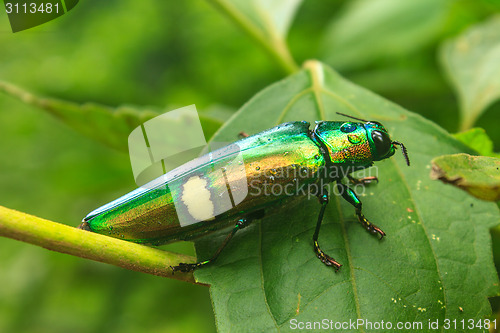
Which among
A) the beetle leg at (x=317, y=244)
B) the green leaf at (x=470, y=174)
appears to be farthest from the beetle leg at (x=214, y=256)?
the green leaf at (x=470, y=174)

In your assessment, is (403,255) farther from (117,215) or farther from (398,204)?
(117,215)

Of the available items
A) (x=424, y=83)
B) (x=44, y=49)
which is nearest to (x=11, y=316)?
(x=44, y=49)

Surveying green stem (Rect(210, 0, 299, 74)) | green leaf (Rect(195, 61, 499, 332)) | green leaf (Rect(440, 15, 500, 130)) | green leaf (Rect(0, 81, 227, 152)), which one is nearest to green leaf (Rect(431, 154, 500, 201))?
green leaf (Rect(195, 61, 499, 332))

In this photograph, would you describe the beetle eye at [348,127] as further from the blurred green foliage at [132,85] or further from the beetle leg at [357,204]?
the blurred green foliage at [132,85]

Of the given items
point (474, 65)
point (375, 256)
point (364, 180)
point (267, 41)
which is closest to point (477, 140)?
point (364, 180)

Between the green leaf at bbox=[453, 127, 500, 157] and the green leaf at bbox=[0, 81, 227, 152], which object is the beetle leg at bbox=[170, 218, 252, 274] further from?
the green leaf at bbox=[453, 127, 500, 157]

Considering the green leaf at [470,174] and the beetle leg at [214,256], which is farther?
the beetle leg at [214,256]
